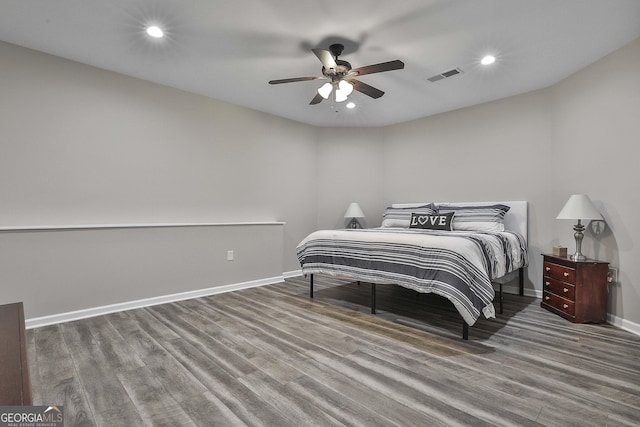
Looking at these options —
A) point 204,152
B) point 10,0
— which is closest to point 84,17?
point 10,0

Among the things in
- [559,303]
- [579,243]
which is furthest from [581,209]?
[559,303]

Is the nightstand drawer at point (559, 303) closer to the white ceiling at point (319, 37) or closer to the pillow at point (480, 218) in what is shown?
the pillow at point (480, 218)

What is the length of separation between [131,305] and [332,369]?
2491 millimetres

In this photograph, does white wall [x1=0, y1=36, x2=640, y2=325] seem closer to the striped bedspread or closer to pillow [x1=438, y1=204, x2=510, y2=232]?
pillow [x1=438, y1=204, x2=510, y2=232]

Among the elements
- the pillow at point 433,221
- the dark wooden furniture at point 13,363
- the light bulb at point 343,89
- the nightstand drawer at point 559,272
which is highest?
the light bulb at point 343,89

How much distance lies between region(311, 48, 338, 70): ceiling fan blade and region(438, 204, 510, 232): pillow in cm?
260

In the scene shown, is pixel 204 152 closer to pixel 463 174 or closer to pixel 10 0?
pixel 10 0

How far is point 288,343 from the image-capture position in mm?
2463

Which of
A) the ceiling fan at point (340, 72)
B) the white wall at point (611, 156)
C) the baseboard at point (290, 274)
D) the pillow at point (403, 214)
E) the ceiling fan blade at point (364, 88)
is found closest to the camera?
the ceiling fan at point (340, 72)

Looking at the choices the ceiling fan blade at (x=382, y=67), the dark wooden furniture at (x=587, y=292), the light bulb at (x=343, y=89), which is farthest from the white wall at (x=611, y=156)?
the light bulb at (x=343, y=89)

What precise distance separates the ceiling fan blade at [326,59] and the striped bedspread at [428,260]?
1.64 meters

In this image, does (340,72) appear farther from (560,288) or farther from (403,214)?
(560,288)

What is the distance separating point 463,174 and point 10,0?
5.07 m

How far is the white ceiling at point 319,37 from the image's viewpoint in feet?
7.83
